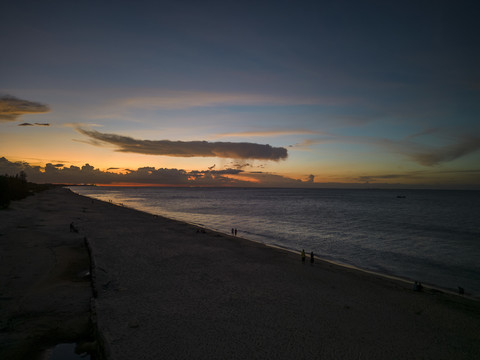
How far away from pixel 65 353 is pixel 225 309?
6.18 m

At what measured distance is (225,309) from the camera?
12.1 meters

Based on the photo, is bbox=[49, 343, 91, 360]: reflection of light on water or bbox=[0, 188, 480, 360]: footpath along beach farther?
bbox=[0, 188, 480, 360]: footpath along beach

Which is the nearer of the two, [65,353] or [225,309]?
[65,353]

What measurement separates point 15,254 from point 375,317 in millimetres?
23736

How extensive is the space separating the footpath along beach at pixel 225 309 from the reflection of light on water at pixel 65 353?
1.41 ft

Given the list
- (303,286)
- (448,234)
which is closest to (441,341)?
(303,286)

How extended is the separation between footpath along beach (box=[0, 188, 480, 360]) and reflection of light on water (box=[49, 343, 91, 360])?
431 millimetres

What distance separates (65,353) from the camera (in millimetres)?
8531

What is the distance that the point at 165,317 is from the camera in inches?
438

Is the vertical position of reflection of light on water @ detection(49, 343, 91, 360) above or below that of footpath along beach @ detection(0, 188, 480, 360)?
above

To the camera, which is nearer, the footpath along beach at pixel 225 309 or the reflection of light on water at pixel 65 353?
the reflection of light on water at pixel 65 353

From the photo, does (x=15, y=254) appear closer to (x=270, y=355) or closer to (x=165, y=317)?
(x=165, y=317)

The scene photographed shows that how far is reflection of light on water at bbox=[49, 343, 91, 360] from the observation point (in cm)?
834

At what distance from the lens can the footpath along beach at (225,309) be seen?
9.30 m
